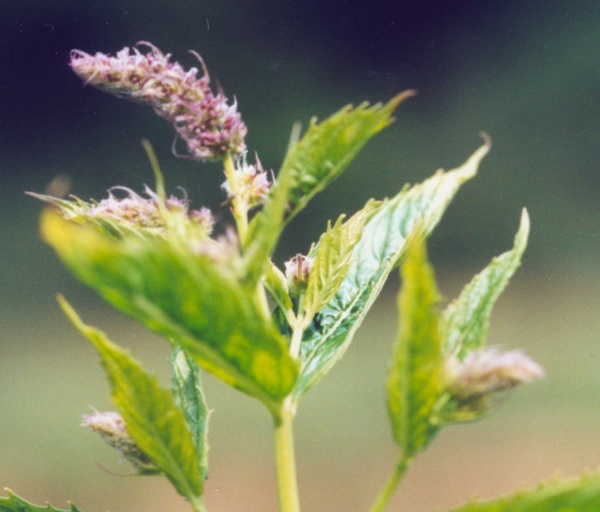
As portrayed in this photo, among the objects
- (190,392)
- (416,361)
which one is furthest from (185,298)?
(190,392)

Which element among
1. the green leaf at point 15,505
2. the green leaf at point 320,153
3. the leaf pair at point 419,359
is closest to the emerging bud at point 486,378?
the leaf pair at point 419,359

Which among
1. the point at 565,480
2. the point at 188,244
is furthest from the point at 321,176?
the point at 565,480

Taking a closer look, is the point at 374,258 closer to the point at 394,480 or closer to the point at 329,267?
the point at 329,267

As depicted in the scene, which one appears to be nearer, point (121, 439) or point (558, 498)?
point (558, 498)

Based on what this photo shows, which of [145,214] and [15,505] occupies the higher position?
[145,214]

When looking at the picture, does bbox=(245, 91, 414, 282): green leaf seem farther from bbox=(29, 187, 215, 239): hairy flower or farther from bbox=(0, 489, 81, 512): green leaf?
bbox=(0, 489, 81, 512): green leaf

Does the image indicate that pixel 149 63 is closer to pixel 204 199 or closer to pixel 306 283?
pixel 306 283

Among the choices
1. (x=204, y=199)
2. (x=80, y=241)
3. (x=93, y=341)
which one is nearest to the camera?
(x=80, y=241)

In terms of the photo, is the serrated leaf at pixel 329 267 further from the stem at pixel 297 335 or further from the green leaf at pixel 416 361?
the green leaf at pixel 416 361
